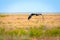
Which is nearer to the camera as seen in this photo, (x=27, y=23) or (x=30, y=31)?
(x=30, y=31)

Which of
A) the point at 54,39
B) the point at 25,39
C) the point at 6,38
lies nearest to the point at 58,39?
the point at 54,39

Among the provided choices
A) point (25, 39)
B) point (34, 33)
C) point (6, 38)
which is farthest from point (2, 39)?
point (34, 33)

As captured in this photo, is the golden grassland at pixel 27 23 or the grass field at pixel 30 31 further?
the golden grassland at pixel 27 23

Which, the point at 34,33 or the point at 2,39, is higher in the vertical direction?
the point at 2,39

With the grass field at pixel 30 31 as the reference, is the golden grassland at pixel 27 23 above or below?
below

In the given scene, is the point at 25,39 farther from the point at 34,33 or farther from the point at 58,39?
the point at 34,33

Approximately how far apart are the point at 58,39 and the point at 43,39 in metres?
0.98

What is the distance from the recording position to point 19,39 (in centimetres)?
1572

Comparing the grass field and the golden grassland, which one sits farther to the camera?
the golden grassland

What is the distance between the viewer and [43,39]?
1647cm

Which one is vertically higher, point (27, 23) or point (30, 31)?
point (30, 31)

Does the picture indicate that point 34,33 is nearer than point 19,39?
No

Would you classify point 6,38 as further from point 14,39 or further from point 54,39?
point 54,39

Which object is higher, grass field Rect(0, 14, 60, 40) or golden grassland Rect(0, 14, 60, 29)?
grass field Rect(0, 14, 60, 40)
